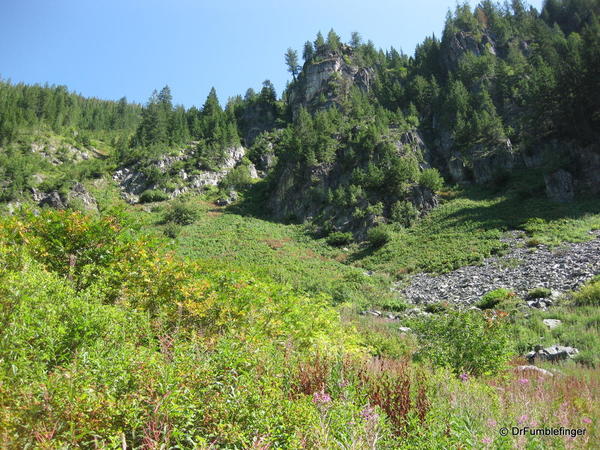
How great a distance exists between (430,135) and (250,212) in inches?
1347

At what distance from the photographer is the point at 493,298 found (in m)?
14.2

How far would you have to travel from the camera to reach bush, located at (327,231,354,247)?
36844mm

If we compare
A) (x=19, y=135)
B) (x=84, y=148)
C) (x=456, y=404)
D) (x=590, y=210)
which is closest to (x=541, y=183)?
(x=590, y=210)

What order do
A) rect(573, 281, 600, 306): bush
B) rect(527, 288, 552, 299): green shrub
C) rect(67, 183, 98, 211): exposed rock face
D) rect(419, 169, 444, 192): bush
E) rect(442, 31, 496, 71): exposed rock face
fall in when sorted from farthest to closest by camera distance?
rect(442, 31, 496, 71): exposed rock face → rect(67, 183, 98, 211): exposed rock face → rect(419, 169, 444, 192): bush → rect(527, 288, 552, 299): green shrub → rect(573, 281, 600, 306): bush

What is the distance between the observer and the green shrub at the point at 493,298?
553 inches

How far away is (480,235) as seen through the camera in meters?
27.1

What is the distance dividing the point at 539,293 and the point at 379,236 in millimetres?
20168

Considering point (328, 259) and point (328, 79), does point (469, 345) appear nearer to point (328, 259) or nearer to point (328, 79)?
point (328, 259)

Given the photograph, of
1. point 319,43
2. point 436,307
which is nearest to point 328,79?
point 319,43

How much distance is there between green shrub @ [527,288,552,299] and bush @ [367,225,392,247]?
1957 centimetres

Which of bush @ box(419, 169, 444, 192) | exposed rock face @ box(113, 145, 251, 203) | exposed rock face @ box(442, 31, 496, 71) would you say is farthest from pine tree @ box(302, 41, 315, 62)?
bush @ box(419, 169, 444, 192)

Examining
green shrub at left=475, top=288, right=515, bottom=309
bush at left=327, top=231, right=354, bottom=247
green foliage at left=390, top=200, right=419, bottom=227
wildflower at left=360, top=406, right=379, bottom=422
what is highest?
green foliage at left=390, top=200, right=419, bottom=227

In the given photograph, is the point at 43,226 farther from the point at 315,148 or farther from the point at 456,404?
the point at 315,148

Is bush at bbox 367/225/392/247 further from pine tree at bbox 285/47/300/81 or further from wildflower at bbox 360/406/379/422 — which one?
pine tree at bbox 285/47/300/81
